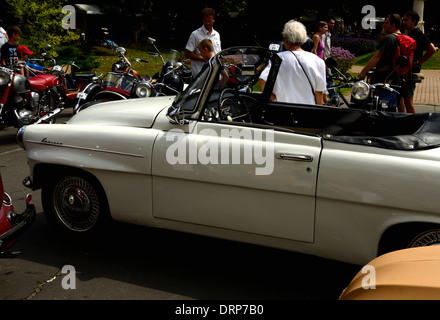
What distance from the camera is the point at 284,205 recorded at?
4.18 meters

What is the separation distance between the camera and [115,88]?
32.9ft

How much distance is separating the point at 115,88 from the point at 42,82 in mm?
1735

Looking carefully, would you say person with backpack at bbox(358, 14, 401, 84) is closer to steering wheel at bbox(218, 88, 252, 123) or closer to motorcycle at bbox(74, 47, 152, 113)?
motorcycle at bbox(74, 47, 152, 113)

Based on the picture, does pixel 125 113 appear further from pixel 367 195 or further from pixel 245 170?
pixel 367 195

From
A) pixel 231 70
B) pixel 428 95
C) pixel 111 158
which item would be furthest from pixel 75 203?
pixel 428 95

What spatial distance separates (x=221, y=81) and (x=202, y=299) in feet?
6.19

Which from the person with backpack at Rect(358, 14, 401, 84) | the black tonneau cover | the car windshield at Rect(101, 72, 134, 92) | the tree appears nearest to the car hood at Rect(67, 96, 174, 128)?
the black tonneau cover

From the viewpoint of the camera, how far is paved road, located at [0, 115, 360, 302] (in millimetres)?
4332

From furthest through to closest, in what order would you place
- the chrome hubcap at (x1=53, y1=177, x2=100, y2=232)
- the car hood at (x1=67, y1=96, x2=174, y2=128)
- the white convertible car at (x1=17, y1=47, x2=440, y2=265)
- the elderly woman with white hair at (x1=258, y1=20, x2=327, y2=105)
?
the elderly woman with white hair at (x1=258, y1=20, x2=327, y2=105), the chrome hubcap at (x1=53, y1=177, x2=100, y2=232), the car hood at (x1=67, y1=96, x2=174, y2=128), the white convertible car at (x1=17, y1=47, x2=440, y2=265)

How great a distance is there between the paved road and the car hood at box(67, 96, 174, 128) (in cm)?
92

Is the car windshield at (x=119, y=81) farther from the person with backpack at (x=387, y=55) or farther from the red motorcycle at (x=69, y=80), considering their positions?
the person with backpack at (x=387, y=55)
